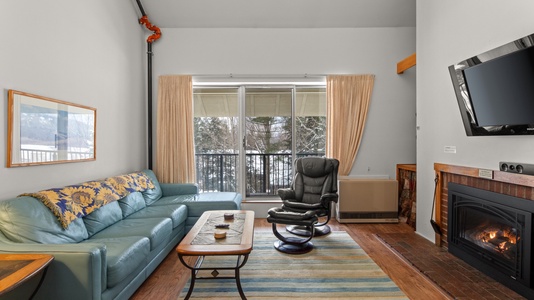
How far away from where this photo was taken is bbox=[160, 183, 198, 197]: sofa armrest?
165 inches

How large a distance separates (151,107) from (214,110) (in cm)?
101

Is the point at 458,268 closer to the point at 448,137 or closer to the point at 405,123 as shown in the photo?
the point at 448,137

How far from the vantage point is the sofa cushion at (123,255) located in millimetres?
1923

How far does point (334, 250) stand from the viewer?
3.19 m

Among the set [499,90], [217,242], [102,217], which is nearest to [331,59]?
[499,90]

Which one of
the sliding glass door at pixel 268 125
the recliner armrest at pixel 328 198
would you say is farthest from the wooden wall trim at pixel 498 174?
the sliding glass door at pixel 268 125

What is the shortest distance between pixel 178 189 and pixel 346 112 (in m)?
Result: 2.91

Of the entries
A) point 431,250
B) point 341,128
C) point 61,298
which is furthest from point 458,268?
point 61,298

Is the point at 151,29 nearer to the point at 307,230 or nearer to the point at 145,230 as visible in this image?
the point at 145,230

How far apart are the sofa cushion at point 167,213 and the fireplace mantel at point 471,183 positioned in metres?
3.04

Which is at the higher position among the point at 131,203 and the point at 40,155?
the point at 40,155

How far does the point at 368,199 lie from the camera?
4.29 m

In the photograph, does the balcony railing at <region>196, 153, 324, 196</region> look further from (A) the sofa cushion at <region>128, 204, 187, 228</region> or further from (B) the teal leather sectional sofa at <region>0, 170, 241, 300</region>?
(A) the sofa cushion at <region>128, 204, 187, 228</region>

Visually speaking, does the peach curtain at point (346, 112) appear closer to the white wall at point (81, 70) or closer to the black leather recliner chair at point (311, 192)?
the black leather recliner chair at point (311, 192)
